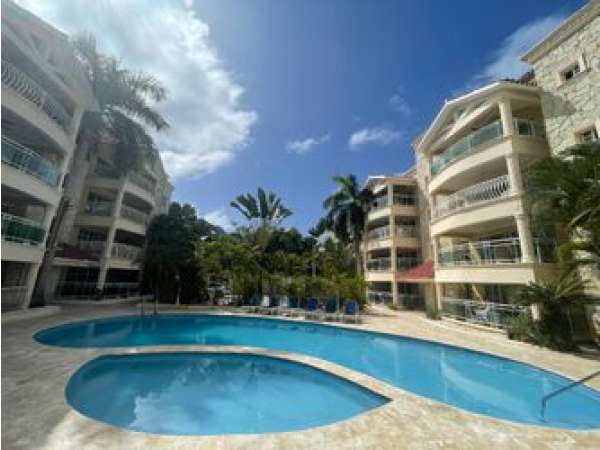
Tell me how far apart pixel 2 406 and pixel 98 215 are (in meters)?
23.0

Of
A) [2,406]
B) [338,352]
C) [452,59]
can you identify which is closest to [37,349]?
[2,406]

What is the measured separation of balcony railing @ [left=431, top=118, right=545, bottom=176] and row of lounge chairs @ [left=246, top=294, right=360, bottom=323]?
1176 cm

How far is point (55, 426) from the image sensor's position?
577 centimetres

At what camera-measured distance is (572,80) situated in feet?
50.5

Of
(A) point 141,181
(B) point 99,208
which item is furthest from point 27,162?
(A) point 141,181

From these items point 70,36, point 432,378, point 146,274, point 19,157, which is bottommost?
point 432,378

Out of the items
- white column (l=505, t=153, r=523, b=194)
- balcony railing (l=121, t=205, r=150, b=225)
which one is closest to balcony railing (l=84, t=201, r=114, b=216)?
balcony railing (l=121, t=205, r=150, b=225)

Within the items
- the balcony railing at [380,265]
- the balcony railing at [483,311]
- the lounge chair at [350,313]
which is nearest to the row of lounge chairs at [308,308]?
the lounge chair at [350,313]

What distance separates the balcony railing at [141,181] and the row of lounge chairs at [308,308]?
15.1 m

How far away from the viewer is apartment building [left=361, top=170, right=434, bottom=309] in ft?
96.3

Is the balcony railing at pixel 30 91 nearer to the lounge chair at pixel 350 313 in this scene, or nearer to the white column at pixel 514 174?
the lounge chair at pixel 350 313

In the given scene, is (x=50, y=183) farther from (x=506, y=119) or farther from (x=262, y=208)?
(x=506, y=119)

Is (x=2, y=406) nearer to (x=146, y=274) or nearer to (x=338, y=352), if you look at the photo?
(x=338, y=352)

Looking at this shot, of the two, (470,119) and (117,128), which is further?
(117,128)
